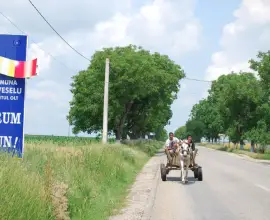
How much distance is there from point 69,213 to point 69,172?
10.0 ft

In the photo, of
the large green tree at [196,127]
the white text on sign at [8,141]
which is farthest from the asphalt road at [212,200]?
the large green tree at [196,127]

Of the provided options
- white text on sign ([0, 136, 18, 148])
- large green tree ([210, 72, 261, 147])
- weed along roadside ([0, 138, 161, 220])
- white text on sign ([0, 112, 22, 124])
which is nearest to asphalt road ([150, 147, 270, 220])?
weed along roadside ([0, 138, 161, 220])

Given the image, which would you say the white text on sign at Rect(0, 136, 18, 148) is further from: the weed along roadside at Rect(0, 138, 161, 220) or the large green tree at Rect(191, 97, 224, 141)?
the large green tree at Rect(191, 97, 224, 141)

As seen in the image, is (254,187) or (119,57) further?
(119,57)

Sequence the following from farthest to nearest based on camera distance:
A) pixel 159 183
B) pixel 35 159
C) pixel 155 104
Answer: pixel 155 104 → pixel 159 183 → pixel 35 159

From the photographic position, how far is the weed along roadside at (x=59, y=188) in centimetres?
710

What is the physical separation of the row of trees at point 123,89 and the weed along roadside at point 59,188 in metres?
26.7

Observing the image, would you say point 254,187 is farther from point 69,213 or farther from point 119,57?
point 119,57

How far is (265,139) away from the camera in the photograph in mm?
59781

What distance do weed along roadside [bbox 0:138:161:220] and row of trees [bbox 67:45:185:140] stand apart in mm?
26655

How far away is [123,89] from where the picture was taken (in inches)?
1761

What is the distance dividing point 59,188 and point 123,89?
3582 cm

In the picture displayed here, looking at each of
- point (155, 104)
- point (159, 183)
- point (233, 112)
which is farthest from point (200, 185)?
point (233, 112)

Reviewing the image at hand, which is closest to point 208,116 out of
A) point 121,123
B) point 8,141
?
point 121,123
